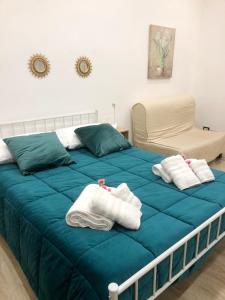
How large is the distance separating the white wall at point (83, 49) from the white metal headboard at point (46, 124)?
7cm

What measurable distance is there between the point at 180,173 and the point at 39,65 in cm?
185

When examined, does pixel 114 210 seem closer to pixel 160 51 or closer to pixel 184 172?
pixel 184 172

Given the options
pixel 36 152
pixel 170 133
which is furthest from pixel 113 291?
pixel 170 133

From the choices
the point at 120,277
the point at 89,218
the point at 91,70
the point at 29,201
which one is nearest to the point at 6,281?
the point at 29,201

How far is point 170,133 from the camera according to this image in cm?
389

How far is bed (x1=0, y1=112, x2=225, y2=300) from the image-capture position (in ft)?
3.94

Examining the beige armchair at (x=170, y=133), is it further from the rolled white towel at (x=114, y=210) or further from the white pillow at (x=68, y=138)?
the rolled white towel at (x=114, y=210)

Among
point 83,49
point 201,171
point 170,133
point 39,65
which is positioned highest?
point 83,49

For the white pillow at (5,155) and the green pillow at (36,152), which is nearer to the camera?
the green pillow at (36,152)

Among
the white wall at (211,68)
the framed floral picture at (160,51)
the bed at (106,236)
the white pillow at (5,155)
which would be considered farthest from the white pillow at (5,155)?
the white wall at (211,68)

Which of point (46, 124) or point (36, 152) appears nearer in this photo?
point (36, 152)

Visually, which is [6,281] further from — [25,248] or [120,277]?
[120,277]

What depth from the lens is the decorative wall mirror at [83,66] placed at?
120 inches

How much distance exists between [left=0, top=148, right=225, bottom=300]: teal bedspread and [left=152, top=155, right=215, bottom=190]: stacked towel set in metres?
0.05
